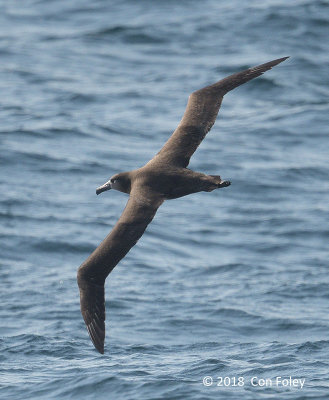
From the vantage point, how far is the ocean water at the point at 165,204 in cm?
1347

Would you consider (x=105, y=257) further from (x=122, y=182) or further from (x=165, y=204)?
(x=165, y=204)

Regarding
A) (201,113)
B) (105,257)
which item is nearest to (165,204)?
(201,113)

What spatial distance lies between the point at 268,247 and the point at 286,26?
10.4 meters

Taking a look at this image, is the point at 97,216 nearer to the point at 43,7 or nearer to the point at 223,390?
the point at 223,390

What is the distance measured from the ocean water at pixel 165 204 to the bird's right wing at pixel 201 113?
2.85 metres

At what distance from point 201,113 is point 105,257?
268 cm

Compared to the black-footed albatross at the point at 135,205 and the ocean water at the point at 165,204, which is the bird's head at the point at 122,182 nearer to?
the black-footed albatross at the point at 135,205

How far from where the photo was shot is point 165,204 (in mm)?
19266

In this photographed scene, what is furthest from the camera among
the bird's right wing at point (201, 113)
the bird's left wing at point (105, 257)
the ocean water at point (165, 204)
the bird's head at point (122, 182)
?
the ocean water at point (165, 204)

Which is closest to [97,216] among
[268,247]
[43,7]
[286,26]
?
[268,247]

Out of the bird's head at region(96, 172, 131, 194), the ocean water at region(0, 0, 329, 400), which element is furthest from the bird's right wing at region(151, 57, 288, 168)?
the ocean water at region(0, 0, 329, 400)

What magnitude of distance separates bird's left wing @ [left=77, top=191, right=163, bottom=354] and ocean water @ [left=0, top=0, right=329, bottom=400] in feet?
3.91

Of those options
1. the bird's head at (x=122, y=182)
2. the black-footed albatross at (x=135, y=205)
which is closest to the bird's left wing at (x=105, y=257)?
the black-footed albatross at (x=135, y=205)

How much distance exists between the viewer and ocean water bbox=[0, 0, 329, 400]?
13.5m
